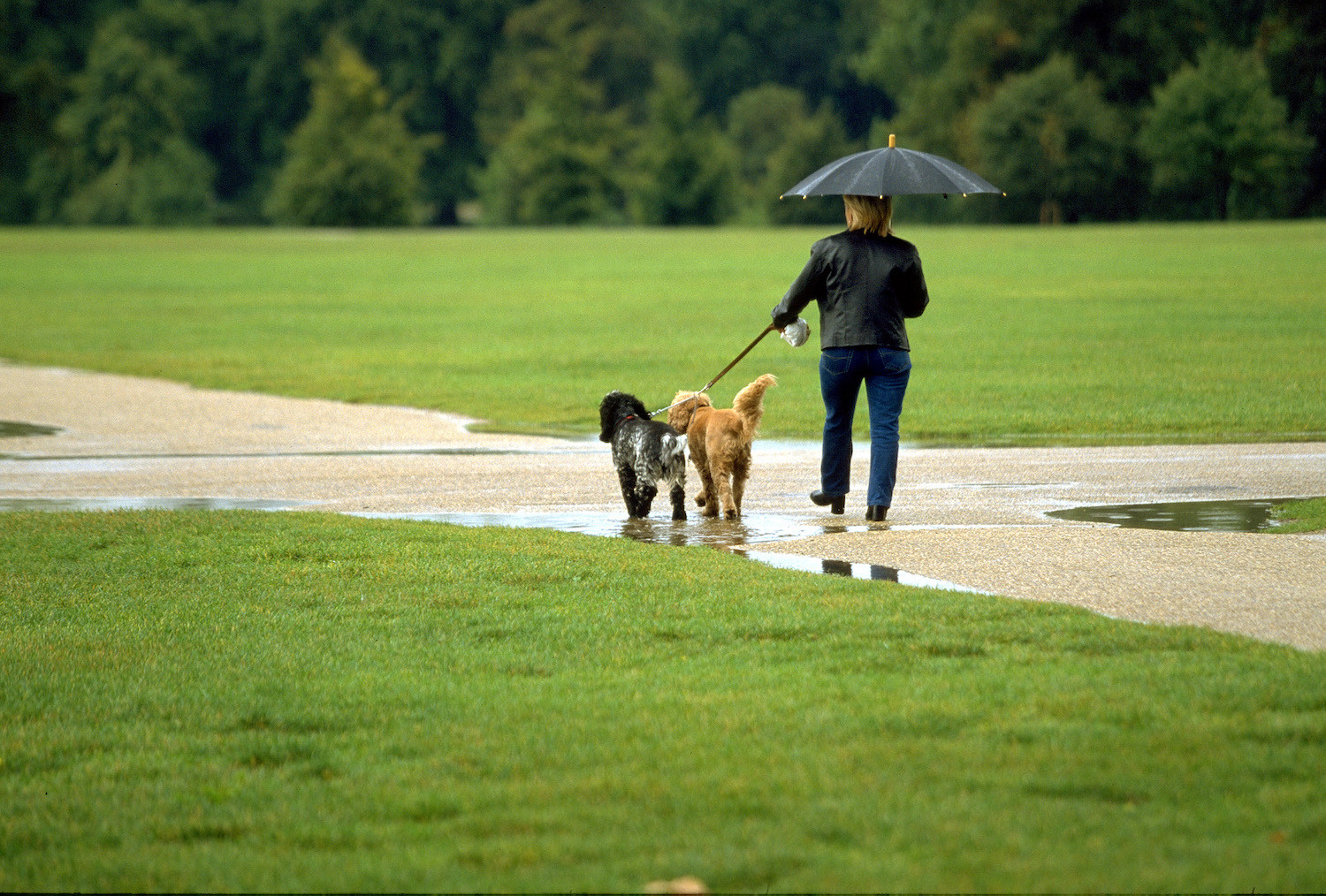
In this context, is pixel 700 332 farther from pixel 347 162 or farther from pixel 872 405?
pixel 347 162

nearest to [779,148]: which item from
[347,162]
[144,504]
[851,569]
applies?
[347,162]

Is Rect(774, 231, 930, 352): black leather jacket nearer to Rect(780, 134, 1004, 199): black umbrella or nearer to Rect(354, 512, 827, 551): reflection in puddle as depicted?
Rect(780, 134, 1004, 199): black umbrella

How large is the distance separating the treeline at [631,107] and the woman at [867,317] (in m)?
71.3

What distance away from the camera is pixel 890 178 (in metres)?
9.98

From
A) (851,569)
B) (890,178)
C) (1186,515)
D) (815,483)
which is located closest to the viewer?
(851,569)

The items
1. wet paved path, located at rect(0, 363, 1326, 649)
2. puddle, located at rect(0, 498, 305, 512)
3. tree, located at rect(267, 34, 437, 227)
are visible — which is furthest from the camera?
tree, located at rect(267, 34, 437, 227)

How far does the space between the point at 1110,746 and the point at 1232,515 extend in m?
5.21

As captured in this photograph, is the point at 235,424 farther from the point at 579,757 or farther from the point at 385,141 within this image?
the point at 385,141

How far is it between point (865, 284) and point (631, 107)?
107 metres

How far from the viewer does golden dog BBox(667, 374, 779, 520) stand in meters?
10.3

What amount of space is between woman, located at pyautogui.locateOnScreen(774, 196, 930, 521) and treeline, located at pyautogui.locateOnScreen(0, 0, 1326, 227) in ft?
234

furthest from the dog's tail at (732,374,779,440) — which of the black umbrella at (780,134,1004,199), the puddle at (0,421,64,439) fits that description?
the puddle at (0,421,64,439)

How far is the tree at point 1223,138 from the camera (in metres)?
76.1

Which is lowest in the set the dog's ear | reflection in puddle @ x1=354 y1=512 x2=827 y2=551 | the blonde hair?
reflection in puddle @ x1=354 y1=512 x2=827 y2=551
